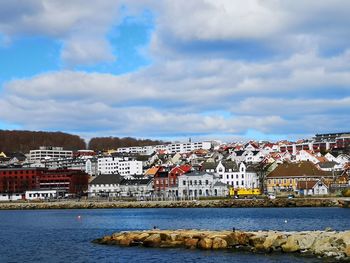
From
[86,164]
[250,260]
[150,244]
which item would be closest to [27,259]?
[150,244]

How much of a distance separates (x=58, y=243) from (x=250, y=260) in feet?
51.2

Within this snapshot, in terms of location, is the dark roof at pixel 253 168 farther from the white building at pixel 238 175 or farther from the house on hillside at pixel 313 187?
the house on hillside at pixel 313 187

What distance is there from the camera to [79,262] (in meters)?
31.0

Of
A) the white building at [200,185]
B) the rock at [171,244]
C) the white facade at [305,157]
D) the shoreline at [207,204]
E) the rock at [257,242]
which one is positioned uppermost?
the white facade at [305,157]

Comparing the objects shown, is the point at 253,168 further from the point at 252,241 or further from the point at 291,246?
the point at 291,246

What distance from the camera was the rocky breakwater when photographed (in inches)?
1198

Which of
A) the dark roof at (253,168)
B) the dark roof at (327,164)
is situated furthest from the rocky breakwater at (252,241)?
the dark roof at (327,164)

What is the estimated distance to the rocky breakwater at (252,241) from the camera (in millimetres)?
30441

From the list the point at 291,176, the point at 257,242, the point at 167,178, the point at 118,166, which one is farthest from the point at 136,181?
the point at 257,242

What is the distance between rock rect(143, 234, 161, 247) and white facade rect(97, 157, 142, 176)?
5216 inches

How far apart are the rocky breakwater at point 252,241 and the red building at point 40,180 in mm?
103922

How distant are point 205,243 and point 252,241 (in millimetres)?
2468

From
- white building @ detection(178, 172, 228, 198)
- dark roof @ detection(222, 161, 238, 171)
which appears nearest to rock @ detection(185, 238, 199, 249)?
white building @ detection(178, 172, 228, 198)

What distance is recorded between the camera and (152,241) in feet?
→ 119
